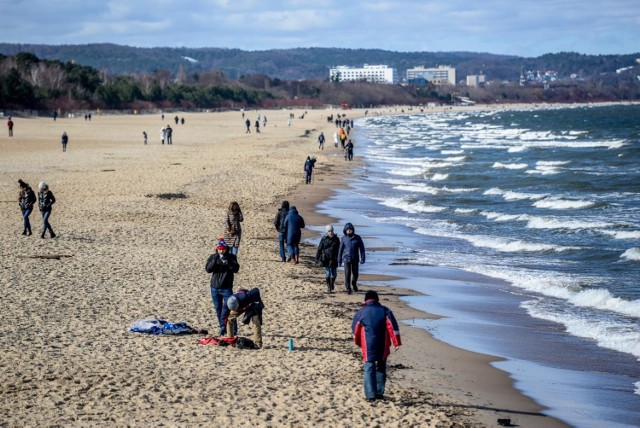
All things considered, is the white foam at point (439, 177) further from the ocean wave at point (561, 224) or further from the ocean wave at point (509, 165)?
the ocean wave at point (561, 224)

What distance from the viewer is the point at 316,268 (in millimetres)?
20172

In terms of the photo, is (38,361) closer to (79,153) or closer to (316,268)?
(316,268)

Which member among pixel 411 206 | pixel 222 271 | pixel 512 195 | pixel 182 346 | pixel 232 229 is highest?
pixel 222 271

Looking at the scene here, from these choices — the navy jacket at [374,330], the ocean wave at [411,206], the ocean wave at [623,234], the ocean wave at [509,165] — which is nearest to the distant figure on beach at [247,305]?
the navy jacket at [374,330]

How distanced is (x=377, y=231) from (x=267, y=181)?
12787 mm

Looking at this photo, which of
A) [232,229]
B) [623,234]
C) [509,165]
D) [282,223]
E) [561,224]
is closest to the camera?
[232,229]

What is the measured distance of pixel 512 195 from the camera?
123 ft

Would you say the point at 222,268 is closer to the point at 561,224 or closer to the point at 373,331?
the point at 373,331

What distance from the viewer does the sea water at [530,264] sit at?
1285cm

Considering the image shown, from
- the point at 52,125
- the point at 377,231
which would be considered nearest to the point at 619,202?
the point at 377,231

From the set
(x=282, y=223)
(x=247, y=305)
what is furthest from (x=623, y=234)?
(x=247, y=305)

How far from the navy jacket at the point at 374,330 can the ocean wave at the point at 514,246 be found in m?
13.8

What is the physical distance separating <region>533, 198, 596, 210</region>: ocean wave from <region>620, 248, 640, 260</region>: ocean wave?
10.5m

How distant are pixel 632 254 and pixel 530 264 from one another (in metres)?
2.77
